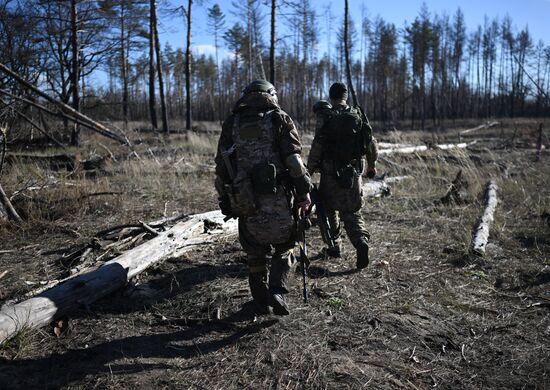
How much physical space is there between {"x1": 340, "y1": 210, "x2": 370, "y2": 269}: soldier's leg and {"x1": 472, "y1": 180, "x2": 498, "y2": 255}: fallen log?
162 cm

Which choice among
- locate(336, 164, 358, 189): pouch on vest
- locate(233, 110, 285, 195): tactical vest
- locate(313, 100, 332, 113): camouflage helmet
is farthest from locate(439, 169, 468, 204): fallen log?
locate(233, 110, 285, 195): tactical vest

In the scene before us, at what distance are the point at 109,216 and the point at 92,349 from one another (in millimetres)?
3374

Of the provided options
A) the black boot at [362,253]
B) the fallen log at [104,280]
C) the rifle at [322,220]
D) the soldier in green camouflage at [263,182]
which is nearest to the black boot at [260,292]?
the soldier in green camouflage at [263,182]

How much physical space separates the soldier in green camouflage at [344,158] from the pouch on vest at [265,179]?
4.80ft

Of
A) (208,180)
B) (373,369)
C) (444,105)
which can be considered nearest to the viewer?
(373,369)

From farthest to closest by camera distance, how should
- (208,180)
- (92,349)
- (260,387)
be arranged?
1. (208,180)
2. (92,349)
3. (260,387)

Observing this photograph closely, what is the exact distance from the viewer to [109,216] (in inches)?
234

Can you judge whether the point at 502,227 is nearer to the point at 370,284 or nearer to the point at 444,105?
the point at 370,284

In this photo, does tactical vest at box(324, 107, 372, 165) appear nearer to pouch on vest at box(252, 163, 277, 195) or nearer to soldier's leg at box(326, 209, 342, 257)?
soldier's leg at box(326, 209, 342, 257)

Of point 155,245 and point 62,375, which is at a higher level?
point 155,245

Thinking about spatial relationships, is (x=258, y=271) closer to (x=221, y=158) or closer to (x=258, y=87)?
(x=221, y=158)

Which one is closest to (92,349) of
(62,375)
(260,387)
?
(62,375)

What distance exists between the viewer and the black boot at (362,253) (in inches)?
170

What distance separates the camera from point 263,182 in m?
3.10
